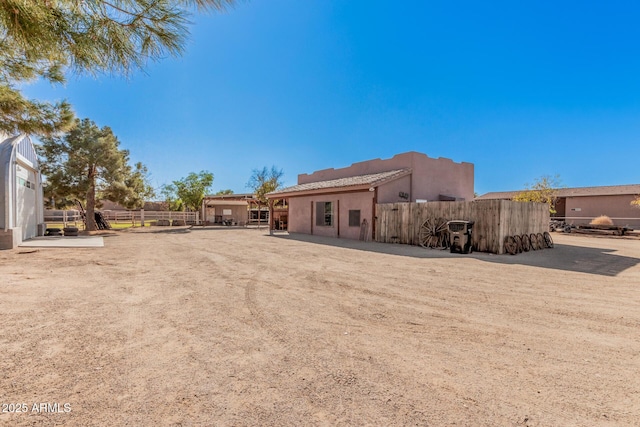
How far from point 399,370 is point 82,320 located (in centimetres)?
404

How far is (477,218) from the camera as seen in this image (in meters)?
11.7

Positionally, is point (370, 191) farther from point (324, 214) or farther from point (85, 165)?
point (85, 165)

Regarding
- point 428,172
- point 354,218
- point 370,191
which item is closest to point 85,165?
point 354,218

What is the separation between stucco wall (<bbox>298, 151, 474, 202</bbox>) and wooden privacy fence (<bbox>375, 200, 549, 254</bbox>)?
3.01 meters

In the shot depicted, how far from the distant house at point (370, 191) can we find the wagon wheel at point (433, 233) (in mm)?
3031

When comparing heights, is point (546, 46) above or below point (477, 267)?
above

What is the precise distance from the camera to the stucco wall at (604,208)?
91.6 ft

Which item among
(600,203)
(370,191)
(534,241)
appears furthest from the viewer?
(600,203)

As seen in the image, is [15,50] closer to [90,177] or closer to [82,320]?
[82,320]

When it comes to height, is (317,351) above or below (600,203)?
below

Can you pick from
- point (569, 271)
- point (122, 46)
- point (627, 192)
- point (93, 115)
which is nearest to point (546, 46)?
point (569, 271)

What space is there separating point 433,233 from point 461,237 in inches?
60.8

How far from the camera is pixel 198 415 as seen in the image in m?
2.15

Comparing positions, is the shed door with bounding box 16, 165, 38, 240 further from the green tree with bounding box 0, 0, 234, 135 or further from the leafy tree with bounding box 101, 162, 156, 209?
the green tree with bounding box 0, 0, 234, 135
